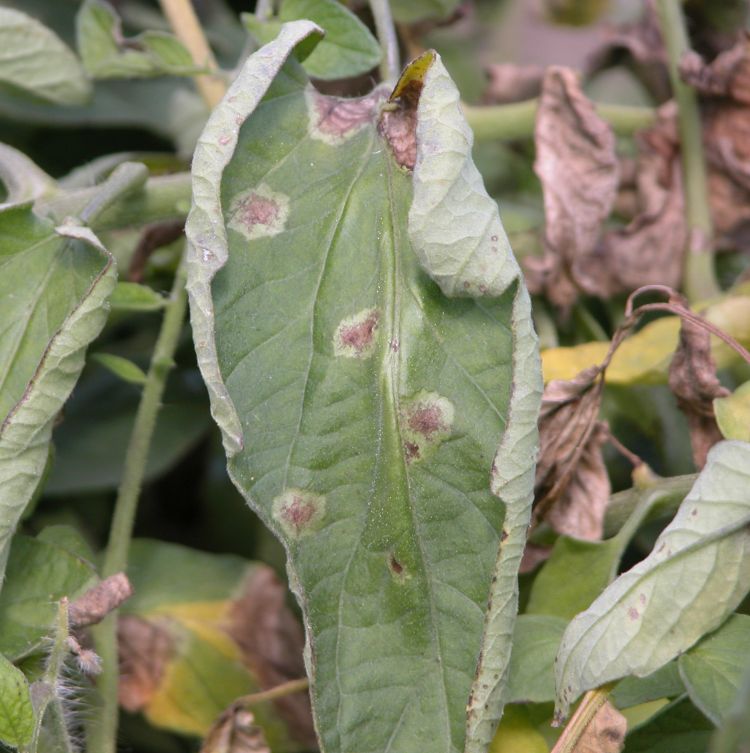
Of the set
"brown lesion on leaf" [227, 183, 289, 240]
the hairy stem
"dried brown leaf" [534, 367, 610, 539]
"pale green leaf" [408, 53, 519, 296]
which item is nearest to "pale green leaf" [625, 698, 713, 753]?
"dried brown leaf" [534, 367, 610, 539]

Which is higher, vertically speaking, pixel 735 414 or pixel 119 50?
pixel 119 50

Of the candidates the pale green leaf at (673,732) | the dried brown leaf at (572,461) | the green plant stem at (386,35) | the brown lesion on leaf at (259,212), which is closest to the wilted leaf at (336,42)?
the green plant stem at (386,35)

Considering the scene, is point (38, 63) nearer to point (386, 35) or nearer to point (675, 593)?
point (386, 35)

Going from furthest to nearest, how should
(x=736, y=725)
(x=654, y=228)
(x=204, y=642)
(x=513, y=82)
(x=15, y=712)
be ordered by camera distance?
(x=513, y=82) < (x=654, y=228) < (x=204, y=642) < (x=15, y=712) < (x=736, y=725)

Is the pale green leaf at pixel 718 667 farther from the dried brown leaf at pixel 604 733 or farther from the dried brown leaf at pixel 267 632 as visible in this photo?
the dried brown leaf at pixel 267 632

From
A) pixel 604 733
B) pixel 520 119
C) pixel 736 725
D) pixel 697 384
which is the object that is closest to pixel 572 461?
pixel 697 384

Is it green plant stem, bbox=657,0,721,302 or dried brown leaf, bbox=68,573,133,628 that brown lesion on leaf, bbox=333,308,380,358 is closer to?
dried brown leaf, bbox=68,573,133,628

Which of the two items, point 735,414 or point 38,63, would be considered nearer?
point 735,414

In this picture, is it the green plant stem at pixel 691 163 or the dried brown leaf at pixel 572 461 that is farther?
the green plant stem at pixel 691 163
